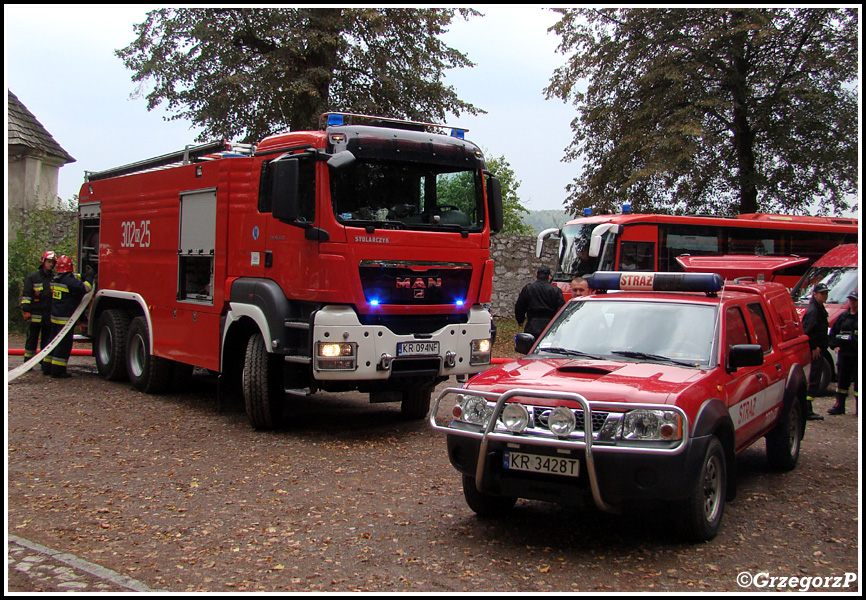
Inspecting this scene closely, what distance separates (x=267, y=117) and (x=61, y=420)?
1450 cm

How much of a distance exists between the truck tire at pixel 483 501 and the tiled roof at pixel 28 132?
22.4 metres

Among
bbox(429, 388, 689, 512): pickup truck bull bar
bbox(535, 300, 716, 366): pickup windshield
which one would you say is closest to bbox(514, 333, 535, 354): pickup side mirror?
bbox(535, 300, 716, 366): pickup windshield

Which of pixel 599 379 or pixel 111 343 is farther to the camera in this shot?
pixel 111 343

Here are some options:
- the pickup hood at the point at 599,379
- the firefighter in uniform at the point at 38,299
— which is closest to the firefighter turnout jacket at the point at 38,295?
the firefighter in uniform at the point at 38,299

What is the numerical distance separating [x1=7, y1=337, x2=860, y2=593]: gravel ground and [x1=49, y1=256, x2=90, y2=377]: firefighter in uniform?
4128 millimetres

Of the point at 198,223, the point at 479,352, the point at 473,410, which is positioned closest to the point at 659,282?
the point at 473,410

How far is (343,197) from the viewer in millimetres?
8484

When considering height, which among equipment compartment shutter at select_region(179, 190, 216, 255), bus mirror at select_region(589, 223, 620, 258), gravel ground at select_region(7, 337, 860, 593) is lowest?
gravel ground at select_region(7, 337, 860, 593)

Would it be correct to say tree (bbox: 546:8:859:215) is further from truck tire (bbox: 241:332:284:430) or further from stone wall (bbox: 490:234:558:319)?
truck tire (bbox: 241:332:284:430)

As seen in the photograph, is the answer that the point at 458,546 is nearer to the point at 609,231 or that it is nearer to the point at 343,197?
the point at 343,197

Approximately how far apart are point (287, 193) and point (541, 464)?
4.41m

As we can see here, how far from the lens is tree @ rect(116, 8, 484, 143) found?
70.0 feet

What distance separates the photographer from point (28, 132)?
2452 centimetres

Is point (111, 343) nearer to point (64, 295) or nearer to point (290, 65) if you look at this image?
point (64, 295)
